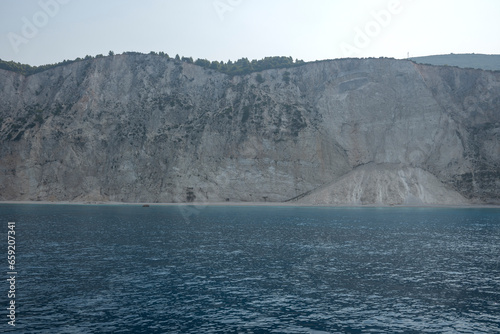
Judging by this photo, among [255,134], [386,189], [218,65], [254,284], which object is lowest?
[254,284]

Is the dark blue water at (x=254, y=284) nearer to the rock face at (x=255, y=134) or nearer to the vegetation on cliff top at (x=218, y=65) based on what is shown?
the rock face at (x=255, y=134)

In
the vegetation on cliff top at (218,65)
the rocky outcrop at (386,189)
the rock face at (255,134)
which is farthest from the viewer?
the vegetation on cliff top at (218,65)

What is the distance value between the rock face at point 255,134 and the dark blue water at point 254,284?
2806 inches

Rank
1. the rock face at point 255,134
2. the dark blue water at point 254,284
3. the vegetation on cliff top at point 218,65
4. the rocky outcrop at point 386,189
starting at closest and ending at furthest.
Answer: the dark blue water at point 254,284
the rocky outcrop at point 386,189
the rock face at point 255,134
the vegetation on cliff top at point 218,65

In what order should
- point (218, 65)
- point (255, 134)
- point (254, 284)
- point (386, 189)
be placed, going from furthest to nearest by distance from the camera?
point (218, 65) → point (255, 134) → point (386, 189) → point (254, 284)

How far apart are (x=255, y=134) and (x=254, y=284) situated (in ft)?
344

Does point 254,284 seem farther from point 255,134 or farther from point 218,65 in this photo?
point 218,65

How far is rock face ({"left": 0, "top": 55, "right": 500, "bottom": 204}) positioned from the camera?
123m

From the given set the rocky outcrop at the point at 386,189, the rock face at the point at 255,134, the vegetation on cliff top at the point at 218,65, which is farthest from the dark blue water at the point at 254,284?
the vegetation on cliff top at the point at 218,65

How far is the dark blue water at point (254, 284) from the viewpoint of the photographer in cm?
2097

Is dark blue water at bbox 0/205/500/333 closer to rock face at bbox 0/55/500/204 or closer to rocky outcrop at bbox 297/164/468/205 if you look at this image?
rocky outcrop at bbox 297/164/468/205

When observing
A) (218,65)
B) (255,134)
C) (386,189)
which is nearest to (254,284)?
(386,189)

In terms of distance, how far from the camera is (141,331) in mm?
19484

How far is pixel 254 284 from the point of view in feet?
94.2
